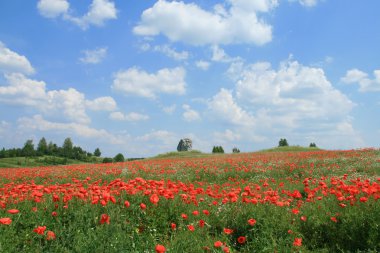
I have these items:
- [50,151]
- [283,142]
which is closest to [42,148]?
[50,151]

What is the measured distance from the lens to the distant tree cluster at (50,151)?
90.2 meters

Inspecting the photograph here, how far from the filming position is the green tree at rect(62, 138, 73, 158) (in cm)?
9181

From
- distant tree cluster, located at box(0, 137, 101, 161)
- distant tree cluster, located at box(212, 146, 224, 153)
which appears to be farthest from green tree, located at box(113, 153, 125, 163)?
distant tree cluster, located at box(0, 137, 101, 161)

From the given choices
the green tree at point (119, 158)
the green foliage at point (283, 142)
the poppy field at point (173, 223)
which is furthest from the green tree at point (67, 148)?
the poppy field at point (173, 223)

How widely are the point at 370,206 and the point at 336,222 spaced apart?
0.76 m

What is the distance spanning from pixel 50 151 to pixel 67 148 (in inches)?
181

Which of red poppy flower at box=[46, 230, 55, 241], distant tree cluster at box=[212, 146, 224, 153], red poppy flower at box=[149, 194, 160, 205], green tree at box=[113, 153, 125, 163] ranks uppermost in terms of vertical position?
distant tree cluster at box=[212, 146, 224, 153]

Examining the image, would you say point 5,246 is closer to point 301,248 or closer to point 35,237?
point 35,237

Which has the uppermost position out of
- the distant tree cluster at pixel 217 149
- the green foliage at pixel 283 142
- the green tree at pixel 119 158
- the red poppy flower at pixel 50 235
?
the green foliage at pixel 283 142

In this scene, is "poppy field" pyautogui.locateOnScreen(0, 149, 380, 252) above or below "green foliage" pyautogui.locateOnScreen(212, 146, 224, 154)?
below

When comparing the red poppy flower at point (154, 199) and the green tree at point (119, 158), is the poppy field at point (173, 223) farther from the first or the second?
the green tree at point (119, 158)

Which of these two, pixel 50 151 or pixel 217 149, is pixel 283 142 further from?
pixel 50 151

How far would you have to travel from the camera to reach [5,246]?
539cm

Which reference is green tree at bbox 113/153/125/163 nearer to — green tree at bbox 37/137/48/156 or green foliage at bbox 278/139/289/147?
green foliage at bbox 278/139/289/147
